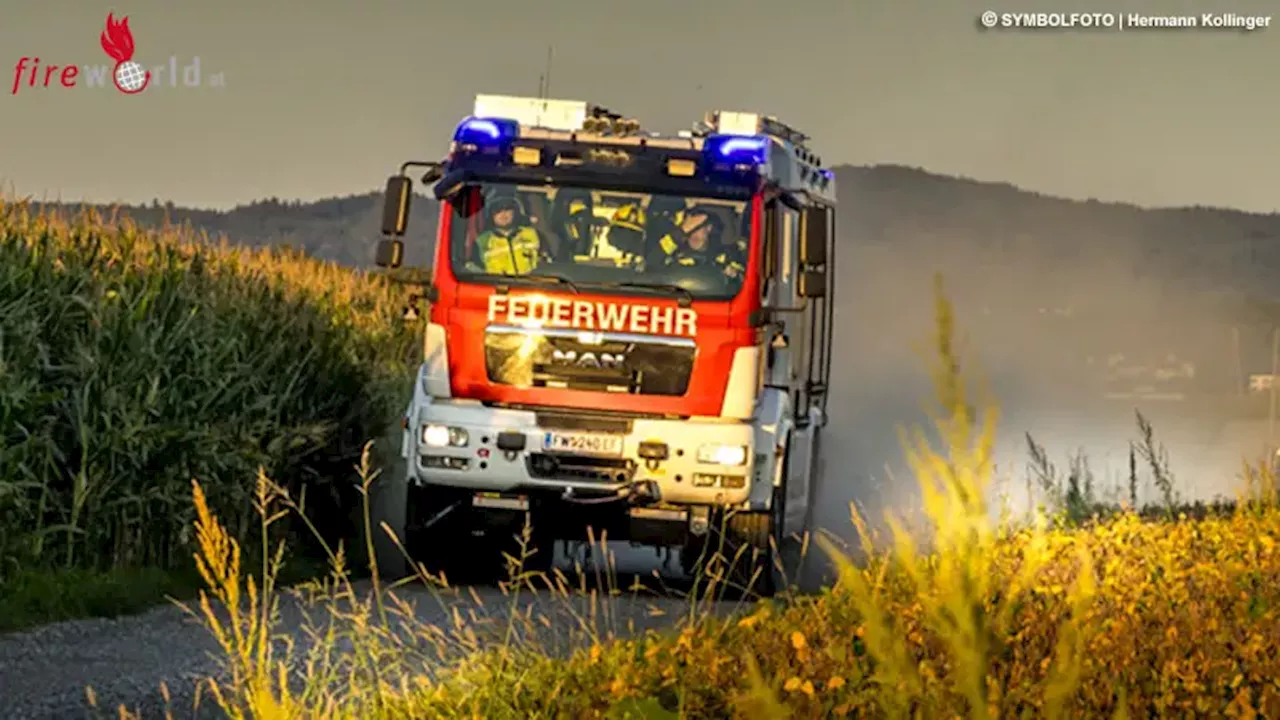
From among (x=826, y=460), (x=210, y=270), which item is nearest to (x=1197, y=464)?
(x=826, y=460)

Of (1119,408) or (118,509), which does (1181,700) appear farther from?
(1119,408)

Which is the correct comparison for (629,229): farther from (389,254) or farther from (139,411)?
(139,411)

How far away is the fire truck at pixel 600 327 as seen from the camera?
1614 cm

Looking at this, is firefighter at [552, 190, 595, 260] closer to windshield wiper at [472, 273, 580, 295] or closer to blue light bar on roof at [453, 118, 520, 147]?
windshield wiper at [472, 273, 580, 295]

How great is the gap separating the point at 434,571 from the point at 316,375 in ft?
13.4

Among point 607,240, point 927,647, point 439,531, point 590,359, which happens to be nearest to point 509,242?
point 607,240

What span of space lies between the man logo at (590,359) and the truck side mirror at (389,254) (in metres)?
1.40

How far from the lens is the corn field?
1562 centimetres

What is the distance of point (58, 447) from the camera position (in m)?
16.0

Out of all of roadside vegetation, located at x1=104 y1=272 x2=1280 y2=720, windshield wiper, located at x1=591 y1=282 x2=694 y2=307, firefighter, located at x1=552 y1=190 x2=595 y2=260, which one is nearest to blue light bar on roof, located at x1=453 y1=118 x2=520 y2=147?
firefighter, located at x1=552 y1=190 x2=595 y2=260

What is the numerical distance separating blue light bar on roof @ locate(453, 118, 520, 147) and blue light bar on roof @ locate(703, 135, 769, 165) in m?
1.48

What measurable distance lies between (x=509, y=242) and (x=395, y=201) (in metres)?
0.89

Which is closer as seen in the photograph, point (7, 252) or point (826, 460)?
point (7, 252)

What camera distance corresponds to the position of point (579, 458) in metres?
16.4
